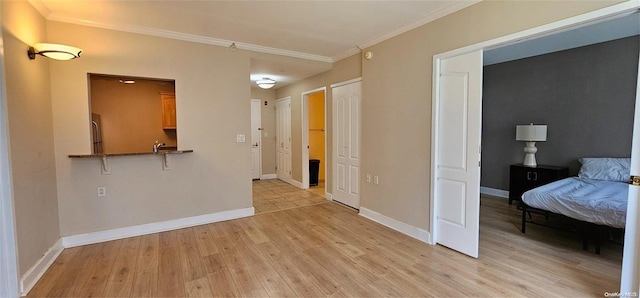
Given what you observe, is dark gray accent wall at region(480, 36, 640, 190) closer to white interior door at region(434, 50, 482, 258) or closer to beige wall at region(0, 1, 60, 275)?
white interior door at region(434, 50, 482, 258)

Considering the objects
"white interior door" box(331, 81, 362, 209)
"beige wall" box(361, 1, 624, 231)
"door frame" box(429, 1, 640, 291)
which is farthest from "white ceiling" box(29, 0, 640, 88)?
"white interior door" box(331, 81, 362, 209)

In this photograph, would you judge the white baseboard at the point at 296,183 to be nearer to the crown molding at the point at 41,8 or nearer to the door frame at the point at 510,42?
the door frame at the point at 510,42

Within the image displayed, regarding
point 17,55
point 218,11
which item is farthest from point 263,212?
point 17,55

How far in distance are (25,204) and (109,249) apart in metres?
0.95

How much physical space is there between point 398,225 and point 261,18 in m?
2.98

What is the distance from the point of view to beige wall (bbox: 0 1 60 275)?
7.22 ft

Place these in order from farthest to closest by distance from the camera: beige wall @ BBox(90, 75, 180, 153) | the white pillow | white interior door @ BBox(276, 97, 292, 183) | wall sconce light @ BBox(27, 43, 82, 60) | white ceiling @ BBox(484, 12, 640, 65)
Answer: white interior door @ BBox(276, 97, 292, 183) < beige wall @ BBox(90, 75, 180, 153) < the white pillow < white ceiling @ BBox(484, 12, 640, 65) < wall sconce light @ BBox(27, 43, 82, 60)

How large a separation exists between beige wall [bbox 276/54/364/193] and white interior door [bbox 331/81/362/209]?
17cm

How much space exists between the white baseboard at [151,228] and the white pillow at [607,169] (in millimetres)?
4822

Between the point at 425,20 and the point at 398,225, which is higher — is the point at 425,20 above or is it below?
above

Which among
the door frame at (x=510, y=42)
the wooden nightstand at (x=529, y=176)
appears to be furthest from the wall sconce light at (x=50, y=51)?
the wooden nightstand at (x=529, y=176)

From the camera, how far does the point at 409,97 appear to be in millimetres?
3348

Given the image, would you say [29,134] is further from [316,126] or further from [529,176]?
[529,176]

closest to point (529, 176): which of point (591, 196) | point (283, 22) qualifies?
point (591, 196)
